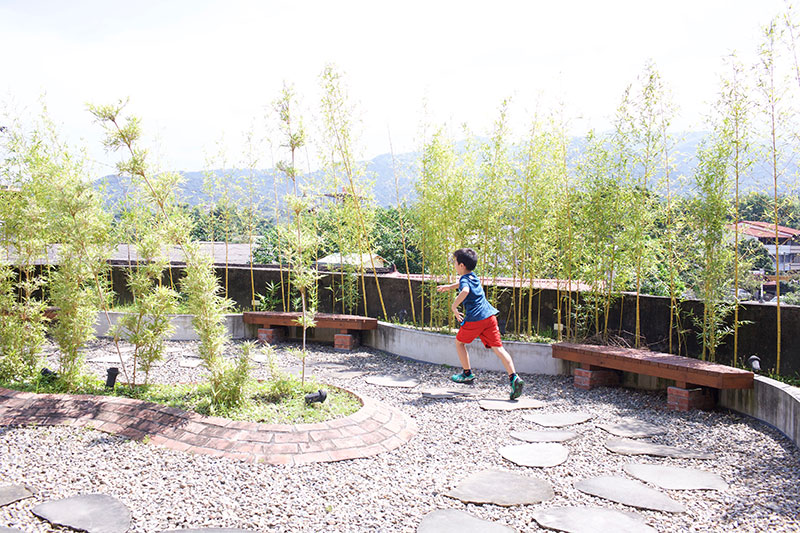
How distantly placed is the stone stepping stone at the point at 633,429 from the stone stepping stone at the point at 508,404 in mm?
675

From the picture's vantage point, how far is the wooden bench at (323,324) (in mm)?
7332

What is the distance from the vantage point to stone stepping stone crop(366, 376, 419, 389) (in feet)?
18.1

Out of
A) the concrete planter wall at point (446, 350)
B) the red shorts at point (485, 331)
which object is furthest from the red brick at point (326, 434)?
the concrete planter wall at point (446, 350)

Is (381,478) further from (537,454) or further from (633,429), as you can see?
(633,429)

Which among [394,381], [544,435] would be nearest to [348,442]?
[544,435]

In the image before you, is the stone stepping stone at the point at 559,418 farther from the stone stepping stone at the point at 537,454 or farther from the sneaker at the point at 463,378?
the sneaker at the point at 463,378

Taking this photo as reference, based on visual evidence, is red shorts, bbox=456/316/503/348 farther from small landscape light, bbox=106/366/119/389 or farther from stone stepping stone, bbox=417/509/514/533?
small landscape light, bbox=106/366/119/389

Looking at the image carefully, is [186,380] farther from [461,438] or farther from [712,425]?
[712,425]

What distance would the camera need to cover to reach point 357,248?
7957mm

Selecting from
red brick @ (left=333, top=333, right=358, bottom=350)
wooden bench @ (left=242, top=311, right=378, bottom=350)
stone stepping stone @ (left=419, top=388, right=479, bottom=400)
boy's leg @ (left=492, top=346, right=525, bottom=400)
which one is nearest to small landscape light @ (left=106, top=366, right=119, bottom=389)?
stone stepping stone @ (left=419, top=388, right=479, bottom=400)

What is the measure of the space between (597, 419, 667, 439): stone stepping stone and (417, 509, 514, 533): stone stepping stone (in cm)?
176

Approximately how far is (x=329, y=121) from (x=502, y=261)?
261cm

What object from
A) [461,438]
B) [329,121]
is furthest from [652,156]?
[329,121]

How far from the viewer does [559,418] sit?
4395 millimetres
